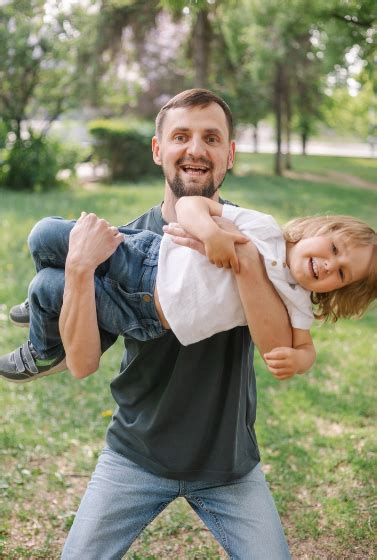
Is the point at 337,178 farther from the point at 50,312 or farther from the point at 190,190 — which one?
the point at 50,312

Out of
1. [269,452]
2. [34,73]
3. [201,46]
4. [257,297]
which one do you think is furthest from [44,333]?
[34,73]

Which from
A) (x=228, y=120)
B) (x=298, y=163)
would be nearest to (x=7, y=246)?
(x=228, y=120)

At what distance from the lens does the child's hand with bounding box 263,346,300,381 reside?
220 centimetres

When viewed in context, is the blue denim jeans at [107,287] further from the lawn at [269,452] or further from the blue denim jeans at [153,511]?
the lawn at [269,452]

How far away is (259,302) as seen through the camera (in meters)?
2.17

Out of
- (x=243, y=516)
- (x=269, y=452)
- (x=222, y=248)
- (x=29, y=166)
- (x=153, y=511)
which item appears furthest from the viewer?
(x=29, y=166)

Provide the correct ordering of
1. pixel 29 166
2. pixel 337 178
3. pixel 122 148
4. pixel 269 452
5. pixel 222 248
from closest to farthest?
pixel 222 248, pixel 269 452, pixel 29 166, pixel 122 148, pixel 337 178

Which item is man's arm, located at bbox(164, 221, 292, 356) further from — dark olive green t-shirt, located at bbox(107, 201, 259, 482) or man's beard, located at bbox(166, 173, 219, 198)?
man's beard, located at bbox(166, 173, 219, 198)

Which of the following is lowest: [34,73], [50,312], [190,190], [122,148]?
[122,148]

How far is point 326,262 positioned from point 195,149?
2.23ft

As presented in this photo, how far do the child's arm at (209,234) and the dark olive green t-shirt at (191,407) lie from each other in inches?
15.3

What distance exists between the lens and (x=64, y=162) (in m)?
15.9

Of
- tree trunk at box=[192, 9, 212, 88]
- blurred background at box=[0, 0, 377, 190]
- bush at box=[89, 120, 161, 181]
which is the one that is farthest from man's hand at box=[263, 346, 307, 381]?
bush at box=[89, 120, 161, 181]

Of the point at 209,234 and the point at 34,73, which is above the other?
the point at 34,73
